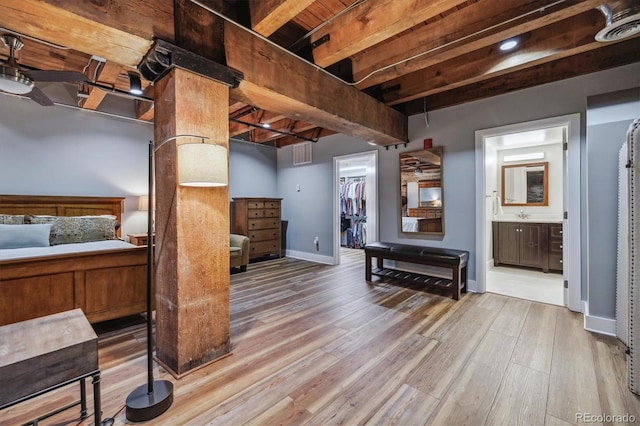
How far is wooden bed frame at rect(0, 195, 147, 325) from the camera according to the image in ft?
7.02

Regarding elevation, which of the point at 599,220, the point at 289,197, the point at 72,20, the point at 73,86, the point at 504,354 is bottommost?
the point at 504,354

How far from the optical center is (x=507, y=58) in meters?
2.81

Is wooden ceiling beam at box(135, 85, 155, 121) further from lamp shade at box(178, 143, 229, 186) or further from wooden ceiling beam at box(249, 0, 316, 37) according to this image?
lamp shade at box(178, 143, 229, 186)

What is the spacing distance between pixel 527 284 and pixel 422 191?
6.82 feet

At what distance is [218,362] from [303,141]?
4.85 meters

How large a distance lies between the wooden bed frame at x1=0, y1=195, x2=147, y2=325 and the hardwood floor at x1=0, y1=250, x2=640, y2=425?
0.95 ft

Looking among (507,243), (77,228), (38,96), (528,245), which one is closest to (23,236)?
(77,228)

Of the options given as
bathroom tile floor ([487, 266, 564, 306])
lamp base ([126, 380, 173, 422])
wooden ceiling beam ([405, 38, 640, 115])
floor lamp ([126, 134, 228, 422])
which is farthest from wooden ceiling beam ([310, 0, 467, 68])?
bathroom tile floor ([487, 266, 564, 306])

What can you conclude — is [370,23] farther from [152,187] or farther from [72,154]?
[72,154]

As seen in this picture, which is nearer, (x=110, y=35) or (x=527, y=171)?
(x=110, y=35)

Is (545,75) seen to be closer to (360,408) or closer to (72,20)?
(360,408)

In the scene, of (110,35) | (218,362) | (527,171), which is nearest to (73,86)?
(110,35)

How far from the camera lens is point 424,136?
420cm

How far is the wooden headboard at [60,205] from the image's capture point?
363cm
